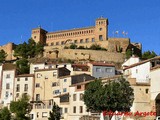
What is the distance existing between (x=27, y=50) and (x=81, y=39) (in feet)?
80.2

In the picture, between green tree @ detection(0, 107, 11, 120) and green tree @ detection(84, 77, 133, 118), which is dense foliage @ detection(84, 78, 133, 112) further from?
green tree @ detection(0, 107, 11, 120)

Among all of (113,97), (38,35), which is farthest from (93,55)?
(113,97)

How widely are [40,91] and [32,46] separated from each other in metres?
41.2

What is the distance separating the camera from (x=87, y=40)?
408 feet

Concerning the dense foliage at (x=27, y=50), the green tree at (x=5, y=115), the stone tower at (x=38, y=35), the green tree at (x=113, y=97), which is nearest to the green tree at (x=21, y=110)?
the green tree at (x=5, y=115)

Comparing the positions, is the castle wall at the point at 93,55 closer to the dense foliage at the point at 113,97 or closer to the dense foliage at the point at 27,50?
the dense foliage at the point at 27,50

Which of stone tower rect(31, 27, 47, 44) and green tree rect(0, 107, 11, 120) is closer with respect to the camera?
green tree rect(0, 107, 11, 120)

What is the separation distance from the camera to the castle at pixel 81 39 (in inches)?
4493

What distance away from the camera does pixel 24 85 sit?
75250mm

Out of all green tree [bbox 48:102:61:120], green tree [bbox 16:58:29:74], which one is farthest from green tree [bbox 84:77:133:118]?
green tree [bbox 16:58:29:74]

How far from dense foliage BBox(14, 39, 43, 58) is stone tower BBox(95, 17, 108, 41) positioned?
65.4ft

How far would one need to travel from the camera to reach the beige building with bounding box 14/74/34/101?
74312 mm

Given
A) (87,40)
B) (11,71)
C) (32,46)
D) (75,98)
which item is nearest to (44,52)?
(32,46)

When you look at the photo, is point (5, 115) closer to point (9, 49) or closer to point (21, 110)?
point (21, 110)
